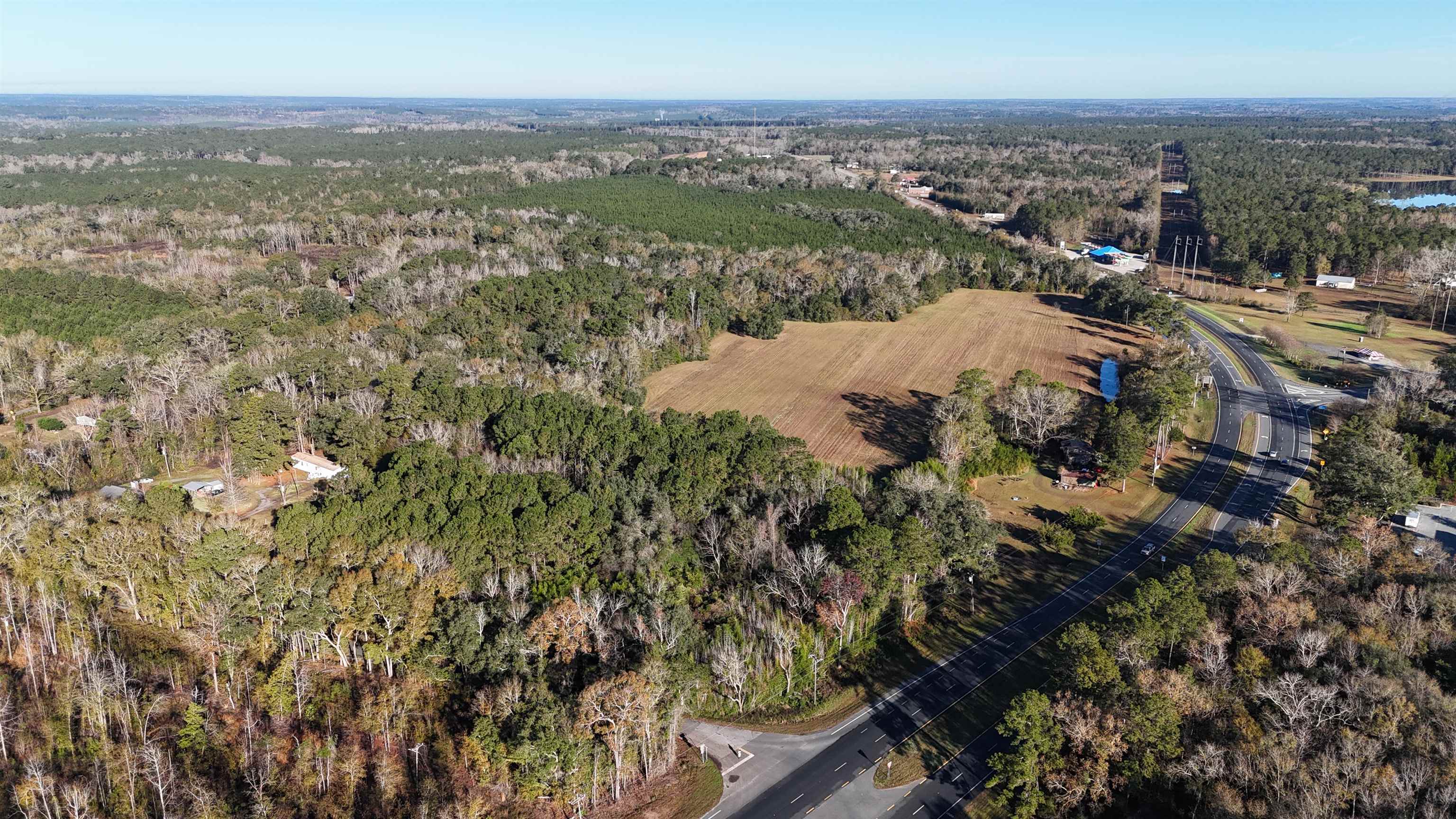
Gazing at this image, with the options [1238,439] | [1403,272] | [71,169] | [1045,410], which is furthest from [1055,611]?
[71,169]

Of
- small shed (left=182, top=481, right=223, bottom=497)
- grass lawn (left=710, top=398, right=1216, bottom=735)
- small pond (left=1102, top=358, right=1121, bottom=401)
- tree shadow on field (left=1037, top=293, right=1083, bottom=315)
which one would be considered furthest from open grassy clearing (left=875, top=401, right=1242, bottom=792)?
tree shadow on field (left=1037, top=293, right=1083, bottom=315)

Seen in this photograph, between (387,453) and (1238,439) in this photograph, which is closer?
(387,453)

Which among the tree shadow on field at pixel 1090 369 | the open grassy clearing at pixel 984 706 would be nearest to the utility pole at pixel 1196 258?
the tree shadow on field at pixel 1090 369

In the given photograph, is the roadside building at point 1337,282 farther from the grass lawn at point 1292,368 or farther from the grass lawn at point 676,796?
the grass lawn at point 676,796

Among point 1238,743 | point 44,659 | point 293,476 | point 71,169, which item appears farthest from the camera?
point 71,169

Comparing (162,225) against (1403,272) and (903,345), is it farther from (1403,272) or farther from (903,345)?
(1403,272)
